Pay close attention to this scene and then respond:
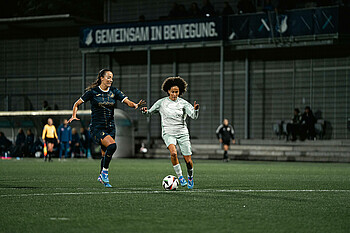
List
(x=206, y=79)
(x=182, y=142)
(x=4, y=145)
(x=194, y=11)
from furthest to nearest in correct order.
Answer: (x=206, y=79) → (x=4, y=145) → (x=194, y=11) → (x=182, y=142)

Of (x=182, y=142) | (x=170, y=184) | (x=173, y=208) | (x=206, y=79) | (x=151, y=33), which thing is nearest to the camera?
(x=173, y=208)

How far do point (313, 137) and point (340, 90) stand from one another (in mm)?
2677

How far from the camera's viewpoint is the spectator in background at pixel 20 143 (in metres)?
36.1

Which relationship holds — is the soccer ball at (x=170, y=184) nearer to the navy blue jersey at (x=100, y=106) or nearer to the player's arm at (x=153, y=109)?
the player's arm at (x=153, y=109)

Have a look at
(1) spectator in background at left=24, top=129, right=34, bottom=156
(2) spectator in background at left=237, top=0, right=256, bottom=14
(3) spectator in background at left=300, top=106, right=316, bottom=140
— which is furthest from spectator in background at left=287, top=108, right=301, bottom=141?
(1) spectator in background at left=24, top=129, right=34, bottom=156

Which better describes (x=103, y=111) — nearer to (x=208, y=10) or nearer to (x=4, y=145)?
(x=208, y=10)

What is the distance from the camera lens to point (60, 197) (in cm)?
1149

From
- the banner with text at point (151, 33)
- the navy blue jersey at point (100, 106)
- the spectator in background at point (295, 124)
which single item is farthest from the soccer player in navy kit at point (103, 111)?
the banner with text at point (151, 33)

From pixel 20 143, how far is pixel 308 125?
1502 centimetres

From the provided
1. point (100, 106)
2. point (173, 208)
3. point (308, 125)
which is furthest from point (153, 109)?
point (308, 125)

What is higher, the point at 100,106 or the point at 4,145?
the point at 100,106

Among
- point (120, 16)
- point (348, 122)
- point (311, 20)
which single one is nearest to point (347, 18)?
point (311, 20)

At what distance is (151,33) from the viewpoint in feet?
120

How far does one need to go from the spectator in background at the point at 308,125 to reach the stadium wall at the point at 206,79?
1230 mm
